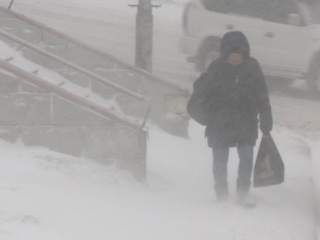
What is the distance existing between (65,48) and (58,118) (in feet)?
10.9

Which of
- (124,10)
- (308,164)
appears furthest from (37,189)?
(124,10)

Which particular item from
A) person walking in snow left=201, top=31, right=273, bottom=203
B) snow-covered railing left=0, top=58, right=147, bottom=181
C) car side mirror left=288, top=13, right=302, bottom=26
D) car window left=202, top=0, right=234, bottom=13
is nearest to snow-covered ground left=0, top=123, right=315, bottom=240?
snow-covered railing left=0, top=58, right=147, bottom=181

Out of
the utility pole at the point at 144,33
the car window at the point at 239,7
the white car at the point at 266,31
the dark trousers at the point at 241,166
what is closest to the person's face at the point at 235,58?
the dark trousers at the point at 241,166

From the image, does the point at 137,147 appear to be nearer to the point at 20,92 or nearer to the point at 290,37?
the point at 20,92

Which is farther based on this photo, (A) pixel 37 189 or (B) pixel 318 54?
(B) pixel 318 54

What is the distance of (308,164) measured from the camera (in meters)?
11.1

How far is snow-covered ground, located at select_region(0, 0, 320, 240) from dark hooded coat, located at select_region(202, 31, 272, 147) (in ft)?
2.22

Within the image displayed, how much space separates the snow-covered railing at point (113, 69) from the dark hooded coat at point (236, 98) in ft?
10.3

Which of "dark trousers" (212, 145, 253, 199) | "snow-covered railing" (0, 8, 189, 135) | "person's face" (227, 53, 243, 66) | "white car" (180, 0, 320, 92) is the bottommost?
"white car" (180, 0, 320, 92)

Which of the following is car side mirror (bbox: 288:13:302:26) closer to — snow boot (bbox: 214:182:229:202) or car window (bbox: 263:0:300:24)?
car window (bbox: 263:0:300:24)

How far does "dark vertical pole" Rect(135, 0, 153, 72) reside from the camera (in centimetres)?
1234

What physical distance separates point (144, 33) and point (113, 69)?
774mm

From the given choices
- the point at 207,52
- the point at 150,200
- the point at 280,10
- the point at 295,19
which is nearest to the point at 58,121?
the point at 150,200

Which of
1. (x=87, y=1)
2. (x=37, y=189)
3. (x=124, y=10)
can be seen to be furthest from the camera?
(x=87, y=1)
